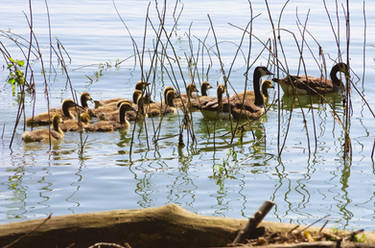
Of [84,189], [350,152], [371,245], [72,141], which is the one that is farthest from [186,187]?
[371,245]

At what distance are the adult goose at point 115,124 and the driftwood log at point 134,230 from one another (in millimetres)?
6149

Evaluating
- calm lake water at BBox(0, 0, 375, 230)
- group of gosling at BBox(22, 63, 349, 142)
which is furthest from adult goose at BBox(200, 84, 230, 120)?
calm lake water at BBox(0, 0, 375, 230)

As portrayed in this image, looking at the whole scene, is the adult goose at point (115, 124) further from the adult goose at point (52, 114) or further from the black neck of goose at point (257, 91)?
the black neck of goose at point (257, 91)

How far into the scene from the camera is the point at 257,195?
281 inches

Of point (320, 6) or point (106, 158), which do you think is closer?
point (106, 158)

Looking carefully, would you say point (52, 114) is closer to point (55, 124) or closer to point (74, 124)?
point (74, 124)

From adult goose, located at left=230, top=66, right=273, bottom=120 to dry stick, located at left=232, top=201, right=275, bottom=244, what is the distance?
6357 mm

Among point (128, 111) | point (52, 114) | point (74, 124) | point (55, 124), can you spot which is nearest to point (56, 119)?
point (55, 124)

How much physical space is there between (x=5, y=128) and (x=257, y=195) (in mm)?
4647

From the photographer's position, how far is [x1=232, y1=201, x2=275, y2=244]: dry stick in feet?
12.5

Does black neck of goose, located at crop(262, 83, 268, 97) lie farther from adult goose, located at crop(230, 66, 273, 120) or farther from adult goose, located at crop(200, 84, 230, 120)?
adult goose, located at crop(200, 84, 230, 120)

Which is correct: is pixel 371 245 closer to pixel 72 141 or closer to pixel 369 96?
pixel 72 141

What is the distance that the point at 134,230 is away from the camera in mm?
4133

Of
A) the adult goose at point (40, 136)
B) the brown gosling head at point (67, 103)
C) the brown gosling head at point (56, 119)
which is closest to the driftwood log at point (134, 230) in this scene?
the adult goose at point (40, 136)
